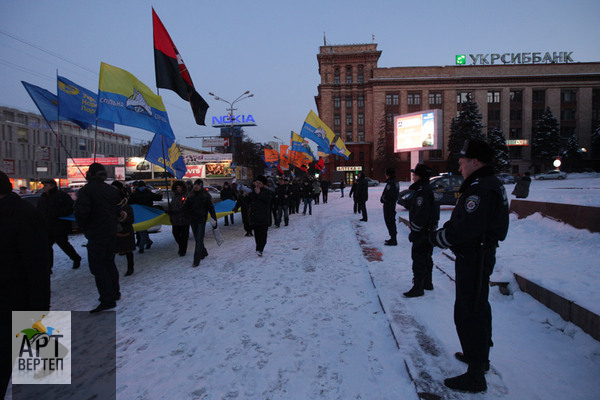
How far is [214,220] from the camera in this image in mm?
7762

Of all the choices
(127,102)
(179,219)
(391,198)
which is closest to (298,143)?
(391,198)

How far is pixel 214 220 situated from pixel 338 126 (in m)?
63.0

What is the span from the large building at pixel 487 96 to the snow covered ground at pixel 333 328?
54.2 meters

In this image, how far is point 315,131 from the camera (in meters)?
19.1

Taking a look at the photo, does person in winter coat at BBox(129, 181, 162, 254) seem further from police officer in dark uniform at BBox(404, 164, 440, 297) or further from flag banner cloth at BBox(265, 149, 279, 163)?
flag banner cloth at BBox(265, 149, 279, 163)

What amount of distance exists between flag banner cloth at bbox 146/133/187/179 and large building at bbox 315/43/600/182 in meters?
49.3

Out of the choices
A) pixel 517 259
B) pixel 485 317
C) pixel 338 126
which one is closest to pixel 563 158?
pixel 338 126

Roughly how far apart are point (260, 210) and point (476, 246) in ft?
18.0

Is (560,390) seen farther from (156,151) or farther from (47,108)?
(47,108)

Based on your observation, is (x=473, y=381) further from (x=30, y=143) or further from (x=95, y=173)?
(x=30, y=143)

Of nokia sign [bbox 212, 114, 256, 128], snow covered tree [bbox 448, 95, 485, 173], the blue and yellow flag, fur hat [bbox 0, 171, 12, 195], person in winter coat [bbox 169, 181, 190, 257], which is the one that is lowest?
person in winter coat [bbox 169, 181, 190, 257]

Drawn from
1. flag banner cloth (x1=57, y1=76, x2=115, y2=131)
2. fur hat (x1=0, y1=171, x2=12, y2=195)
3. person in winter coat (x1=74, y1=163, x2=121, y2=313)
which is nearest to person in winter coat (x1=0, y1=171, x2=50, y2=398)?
fur hat (x1=0, y1=171, x2=12, y2=195)

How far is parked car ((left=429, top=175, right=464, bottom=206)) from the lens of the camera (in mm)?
13914

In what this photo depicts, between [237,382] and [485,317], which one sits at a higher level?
[485,317]
